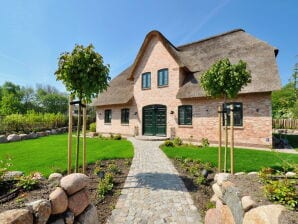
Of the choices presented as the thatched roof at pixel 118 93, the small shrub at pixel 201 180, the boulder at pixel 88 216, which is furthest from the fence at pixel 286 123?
the boulder at pixel 88 216

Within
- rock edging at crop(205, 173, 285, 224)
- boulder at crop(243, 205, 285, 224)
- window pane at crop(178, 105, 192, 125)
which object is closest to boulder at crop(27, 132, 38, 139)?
window pane at crop(178, 105, 192, 125)

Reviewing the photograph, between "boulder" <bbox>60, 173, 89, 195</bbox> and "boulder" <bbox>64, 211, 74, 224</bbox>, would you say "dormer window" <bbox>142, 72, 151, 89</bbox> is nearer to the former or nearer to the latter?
"boulder" <bbox>60, 173, 89, 195</bbox>

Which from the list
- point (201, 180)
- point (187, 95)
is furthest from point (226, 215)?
point (187, 95)

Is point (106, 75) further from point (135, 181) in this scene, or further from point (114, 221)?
point (114, 221)

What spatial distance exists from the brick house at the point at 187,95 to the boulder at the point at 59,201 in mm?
10125

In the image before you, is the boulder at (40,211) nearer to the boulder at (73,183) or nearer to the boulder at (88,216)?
the boulder at (73,183)

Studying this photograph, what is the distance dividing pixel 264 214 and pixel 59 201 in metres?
2.85

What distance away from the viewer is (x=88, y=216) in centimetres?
313

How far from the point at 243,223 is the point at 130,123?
15072 millimetres

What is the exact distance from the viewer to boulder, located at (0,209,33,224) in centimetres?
200

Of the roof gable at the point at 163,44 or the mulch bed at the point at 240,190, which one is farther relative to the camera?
the roof gable at the point at 163,44

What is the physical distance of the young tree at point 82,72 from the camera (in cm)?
484

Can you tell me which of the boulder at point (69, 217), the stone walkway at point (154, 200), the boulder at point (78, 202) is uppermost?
the boulder at point (78, 202)

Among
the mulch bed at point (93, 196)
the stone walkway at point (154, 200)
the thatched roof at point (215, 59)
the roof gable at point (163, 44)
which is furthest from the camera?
the roof gable at point (163, 44)
